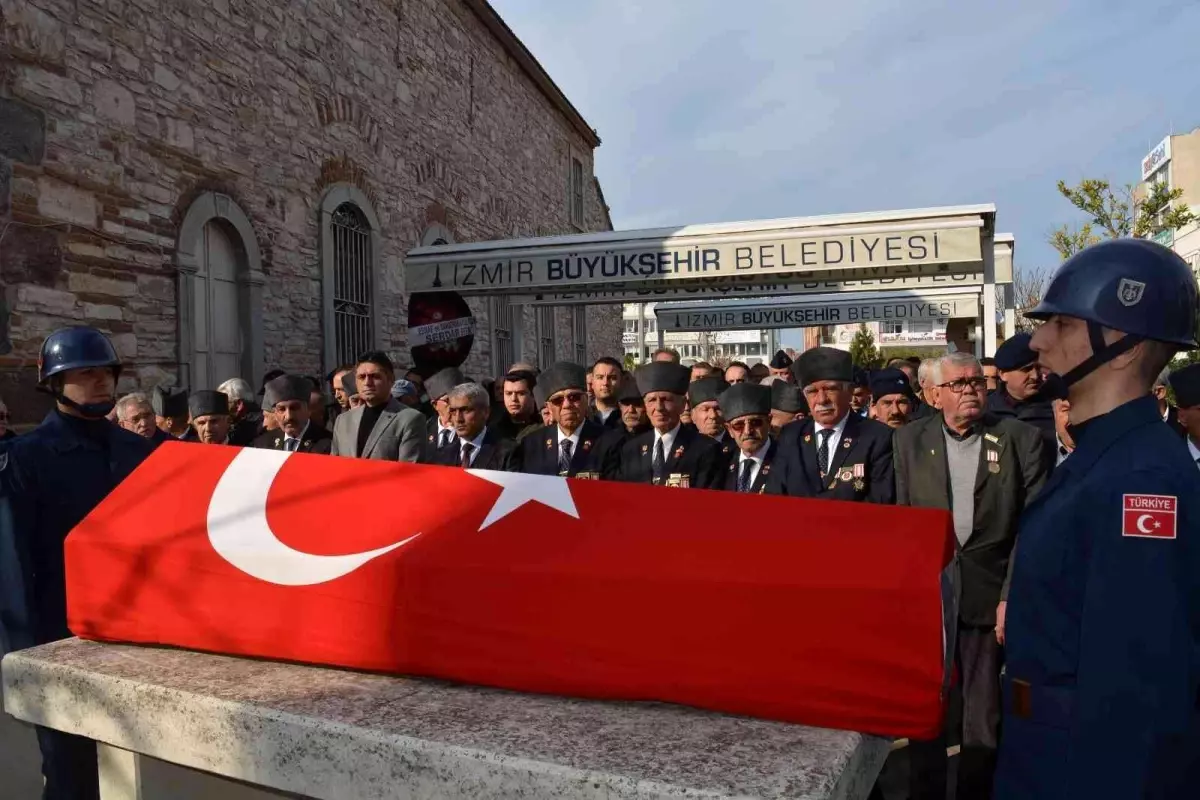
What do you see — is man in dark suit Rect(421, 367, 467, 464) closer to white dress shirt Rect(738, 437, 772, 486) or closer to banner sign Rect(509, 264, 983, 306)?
white dress shirt Rect(738, 437, 772, 486)

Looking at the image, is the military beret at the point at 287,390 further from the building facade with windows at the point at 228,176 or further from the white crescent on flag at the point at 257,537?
the white crescent on flag at the point at 257,537

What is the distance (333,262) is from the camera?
9680 millimetres

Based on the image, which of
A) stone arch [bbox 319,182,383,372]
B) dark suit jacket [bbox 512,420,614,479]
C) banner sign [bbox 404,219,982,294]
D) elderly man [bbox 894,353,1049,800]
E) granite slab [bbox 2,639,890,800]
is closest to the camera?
granite slab [bbox 2,639,890,800]

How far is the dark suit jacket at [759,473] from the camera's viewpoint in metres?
4.05

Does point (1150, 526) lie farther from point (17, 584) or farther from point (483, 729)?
point (17, 584)

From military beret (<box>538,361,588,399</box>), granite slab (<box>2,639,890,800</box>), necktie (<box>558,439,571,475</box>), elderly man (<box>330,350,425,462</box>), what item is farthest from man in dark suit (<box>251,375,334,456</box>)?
granite slab (<box>2,639,890,800</box>)

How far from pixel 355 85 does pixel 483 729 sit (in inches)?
398

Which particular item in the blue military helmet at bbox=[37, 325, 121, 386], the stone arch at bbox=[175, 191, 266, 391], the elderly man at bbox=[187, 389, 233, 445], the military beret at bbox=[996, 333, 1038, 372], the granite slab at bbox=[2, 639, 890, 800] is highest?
the stone arch at bbox=[175, 191, 266, 391]

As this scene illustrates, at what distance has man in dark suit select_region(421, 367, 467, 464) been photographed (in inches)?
196

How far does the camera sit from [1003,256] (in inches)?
412

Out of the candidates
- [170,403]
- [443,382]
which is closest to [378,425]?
[443,382]

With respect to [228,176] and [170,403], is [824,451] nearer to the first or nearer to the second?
[170,403]

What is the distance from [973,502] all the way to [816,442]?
78 cm

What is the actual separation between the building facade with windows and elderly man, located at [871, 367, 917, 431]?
18.5 feet
